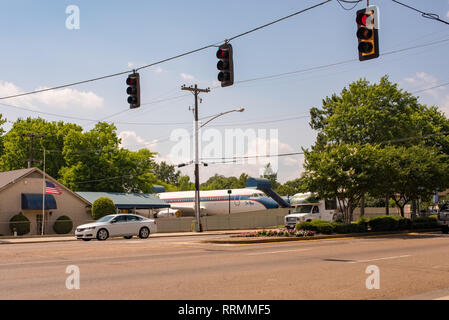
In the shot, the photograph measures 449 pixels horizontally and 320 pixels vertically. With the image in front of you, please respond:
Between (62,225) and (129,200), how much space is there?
918cm

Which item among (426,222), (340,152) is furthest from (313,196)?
(426,222)

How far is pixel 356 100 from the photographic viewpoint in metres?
54.2

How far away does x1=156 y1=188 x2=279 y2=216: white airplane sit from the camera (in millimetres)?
57656

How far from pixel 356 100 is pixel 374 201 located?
51187 mm

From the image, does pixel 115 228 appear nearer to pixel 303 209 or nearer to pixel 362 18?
pixel 303 209

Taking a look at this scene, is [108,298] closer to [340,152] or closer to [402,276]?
[402,276]

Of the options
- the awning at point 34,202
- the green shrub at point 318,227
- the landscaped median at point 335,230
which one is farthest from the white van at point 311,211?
the awning at point 34,202

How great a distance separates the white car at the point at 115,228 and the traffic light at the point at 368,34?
19.8 metres

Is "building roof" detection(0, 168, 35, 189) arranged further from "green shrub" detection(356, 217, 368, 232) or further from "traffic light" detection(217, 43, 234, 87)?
"traffic light" detection(217, 43, 234, 87)

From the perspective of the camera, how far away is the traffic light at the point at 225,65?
1644 cm

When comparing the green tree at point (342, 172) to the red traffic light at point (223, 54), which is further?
the green tree at point (342, 172)

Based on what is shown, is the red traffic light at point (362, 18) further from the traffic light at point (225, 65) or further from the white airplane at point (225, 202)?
the white airplane at point (225, 202)

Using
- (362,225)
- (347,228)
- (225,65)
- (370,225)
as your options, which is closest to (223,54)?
(225,65)

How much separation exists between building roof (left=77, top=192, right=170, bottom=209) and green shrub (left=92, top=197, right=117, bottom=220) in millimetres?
1597
